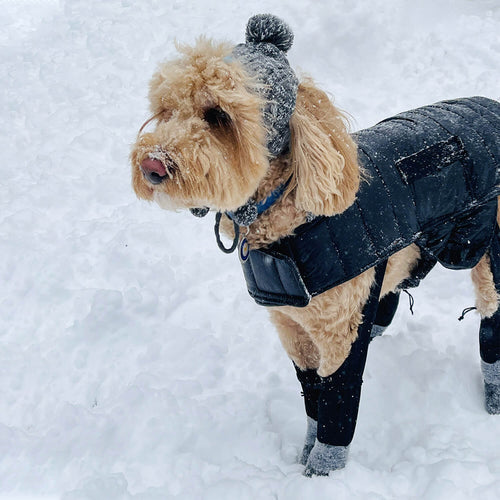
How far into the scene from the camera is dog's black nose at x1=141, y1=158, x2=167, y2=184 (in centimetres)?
179

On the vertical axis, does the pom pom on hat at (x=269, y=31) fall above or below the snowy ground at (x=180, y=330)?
above

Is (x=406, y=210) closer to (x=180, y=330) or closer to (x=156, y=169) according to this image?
(x=156, y=169)

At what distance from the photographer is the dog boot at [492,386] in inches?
123

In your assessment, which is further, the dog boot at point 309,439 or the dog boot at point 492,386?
the dog boot at point 492,386

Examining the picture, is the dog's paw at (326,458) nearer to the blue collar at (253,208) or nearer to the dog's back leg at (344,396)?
the dog's back leg at (344,396)

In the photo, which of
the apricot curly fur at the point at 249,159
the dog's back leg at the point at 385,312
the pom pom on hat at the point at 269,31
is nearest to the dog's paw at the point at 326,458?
the apricot curly fur at the point at 249,159

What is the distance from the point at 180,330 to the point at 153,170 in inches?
89.1

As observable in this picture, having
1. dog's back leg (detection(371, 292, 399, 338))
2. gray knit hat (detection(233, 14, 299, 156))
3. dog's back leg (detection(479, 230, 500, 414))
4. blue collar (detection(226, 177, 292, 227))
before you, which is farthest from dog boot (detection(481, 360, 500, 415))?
gray knit hat (detection(233, 14, 299, 156))

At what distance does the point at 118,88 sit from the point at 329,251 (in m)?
5.29

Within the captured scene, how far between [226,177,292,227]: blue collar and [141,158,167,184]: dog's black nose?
0.45 meters

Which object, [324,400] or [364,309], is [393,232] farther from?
[324,400]

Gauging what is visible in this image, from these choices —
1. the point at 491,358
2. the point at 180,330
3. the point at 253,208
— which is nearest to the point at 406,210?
the point at 253,208

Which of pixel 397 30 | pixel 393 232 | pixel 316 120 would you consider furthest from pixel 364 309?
pixel 397 30

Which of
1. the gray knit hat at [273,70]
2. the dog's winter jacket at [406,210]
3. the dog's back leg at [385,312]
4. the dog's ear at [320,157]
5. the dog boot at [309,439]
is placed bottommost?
the dog boot at [309,439]
